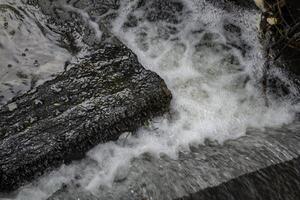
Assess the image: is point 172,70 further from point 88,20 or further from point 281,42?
point 281,42

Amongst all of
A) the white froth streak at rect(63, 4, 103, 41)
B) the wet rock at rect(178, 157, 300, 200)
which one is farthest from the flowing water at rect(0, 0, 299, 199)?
the wet rock at rect(178, 157, 300, 200)

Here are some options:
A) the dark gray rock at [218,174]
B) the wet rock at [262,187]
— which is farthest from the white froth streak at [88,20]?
the wet rock at [262,187]

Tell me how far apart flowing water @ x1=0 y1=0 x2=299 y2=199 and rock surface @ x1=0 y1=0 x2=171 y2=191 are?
0.10 metres

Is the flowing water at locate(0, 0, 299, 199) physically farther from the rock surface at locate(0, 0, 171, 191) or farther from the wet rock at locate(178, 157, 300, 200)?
the wet rock at locate(178, 157, 300, 200)

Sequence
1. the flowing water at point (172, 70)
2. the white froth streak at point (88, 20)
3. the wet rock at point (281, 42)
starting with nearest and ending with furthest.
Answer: the flowing water at point (172, 70) < the white froth streak at point (88, 20) < the wet rock at point (281, 42)

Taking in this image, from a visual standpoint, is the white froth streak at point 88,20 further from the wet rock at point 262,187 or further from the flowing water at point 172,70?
the wet rock at point 262,187

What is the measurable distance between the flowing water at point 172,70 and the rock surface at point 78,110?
3.9 inches

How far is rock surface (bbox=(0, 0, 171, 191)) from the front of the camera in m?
3.22

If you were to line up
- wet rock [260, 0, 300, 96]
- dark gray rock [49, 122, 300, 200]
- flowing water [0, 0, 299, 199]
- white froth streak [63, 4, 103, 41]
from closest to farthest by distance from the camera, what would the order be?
1. dark gray rock [49, 122, 300, 200]
2. flowing water [0, 0, 299, 199]
3. white froth streak [63, 4, 103, 41]
4. wet rock [260, 0, 300, 96]

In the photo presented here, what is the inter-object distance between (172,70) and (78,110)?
4.30 feet

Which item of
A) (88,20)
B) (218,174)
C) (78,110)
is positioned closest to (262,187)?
(218,174)

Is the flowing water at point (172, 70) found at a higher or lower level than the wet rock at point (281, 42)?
lower

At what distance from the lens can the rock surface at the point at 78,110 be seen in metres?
3.22

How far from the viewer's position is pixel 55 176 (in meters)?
3.30
